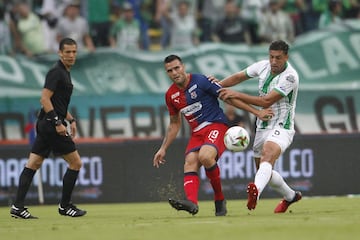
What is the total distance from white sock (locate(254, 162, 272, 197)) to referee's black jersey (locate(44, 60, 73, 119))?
2.90 metres

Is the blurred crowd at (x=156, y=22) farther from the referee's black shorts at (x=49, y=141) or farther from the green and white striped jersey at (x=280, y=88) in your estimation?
the green and white striped jersey at (x=280, y=88)

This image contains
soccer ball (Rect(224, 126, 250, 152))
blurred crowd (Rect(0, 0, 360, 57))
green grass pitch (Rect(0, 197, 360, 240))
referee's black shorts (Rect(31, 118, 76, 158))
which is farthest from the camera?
blurred crowd (Rect(0, 0, 360, 57))

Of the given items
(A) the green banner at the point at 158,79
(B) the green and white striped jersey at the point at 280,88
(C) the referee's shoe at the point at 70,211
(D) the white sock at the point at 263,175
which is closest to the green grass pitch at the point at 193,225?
(C) the referee's shoe at the point at 70,211

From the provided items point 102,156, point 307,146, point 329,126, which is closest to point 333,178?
point 307,146

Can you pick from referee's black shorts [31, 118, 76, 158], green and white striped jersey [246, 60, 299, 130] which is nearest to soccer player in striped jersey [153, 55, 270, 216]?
green and white striped jersey [246, 60, 299, 130]

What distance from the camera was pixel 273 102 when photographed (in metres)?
13.6

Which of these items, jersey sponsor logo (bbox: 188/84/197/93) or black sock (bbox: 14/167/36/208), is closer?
jersey sponsor logo (bbox: 188/84/197/93)

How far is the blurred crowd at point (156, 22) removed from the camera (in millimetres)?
22594

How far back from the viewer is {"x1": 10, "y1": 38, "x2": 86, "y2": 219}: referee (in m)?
14.2

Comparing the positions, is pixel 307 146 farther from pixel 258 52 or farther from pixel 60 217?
pixel 60 217

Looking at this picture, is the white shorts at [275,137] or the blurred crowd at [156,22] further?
the blurred crowd at [156,22]

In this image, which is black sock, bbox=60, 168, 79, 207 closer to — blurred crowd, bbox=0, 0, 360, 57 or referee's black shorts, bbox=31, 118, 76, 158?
referee's black shorts, bbox=31, 118, 76, 158

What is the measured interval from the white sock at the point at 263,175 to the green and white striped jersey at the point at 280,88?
65cm

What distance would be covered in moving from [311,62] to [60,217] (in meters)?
9.72
